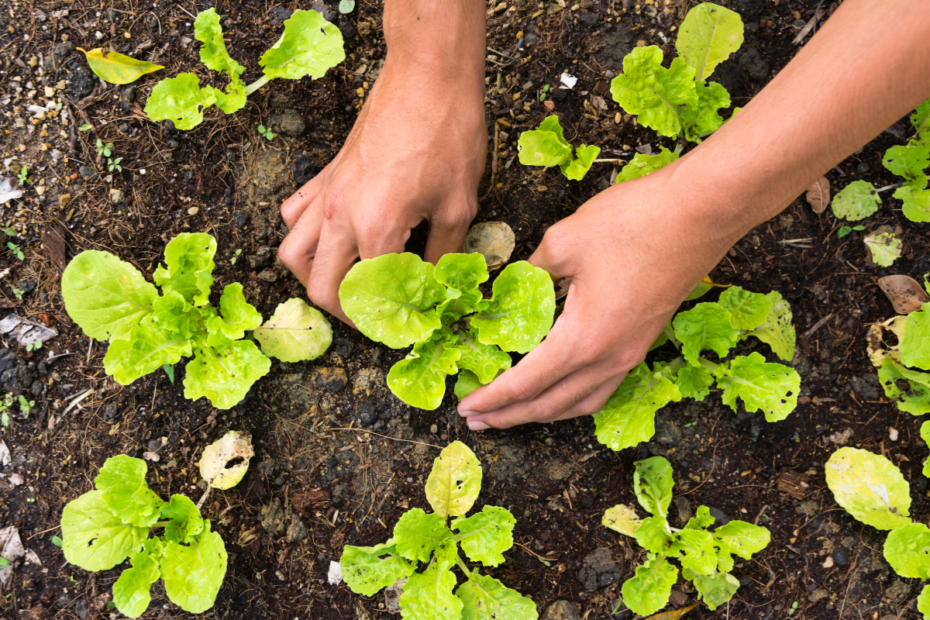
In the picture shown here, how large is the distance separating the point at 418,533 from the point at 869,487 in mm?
1902

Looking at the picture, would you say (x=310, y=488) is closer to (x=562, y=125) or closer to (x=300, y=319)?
(x=300, y=319)

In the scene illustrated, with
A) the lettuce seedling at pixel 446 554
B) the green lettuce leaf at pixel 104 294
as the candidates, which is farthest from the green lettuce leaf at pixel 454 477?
the green lettuce leaf at pixel 104 294

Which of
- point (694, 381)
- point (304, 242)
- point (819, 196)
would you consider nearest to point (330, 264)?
point (304, 242)

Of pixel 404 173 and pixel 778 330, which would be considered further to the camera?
pixel 778 330

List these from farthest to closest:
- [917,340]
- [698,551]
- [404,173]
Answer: [917,340], [698,551], [404,173]

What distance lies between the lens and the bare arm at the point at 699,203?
1437 mm

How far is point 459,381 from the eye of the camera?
2225mm

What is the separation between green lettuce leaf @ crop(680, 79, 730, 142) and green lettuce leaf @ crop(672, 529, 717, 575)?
1656mm

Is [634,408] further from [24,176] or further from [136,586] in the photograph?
[24,176]

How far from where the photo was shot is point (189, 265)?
226 centimetres

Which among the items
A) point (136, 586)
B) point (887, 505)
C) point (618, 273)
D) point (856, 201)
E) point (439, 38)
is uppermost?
point (439, 38)

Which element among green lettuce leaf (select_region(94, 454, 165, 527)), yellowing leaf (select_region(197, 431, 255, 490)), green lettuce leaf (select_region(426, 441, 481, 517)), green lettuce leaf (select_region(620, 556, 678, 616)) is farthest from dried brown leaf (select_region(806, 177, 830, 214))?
green lettuce leaf (select_region(94, 454, 165, 527))

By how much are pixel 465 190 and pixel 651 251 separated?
68cm

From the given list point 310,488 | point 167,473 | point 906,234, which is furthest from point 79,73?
point 906,234
